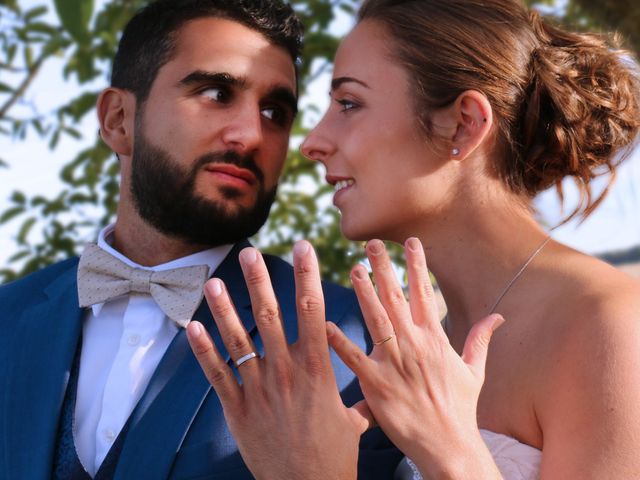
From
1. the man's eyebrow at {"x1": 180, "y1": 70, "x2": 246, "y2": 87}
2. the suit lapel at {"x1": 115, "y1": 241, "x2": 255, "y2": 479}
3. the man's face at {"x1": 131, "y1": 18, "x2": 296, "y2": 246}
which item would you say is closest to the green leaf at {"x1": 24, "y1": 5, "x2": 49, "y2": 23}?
the man's face at {"x1": 131, "y1": 18, "x2": 296, "y2": 246}

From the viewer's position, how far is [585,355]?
78.0 inches

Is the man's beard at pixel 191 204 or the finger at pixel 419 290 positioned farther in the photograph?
the man's beard at pixel 191 204

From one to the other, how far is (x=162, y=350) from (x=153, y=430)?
31 cm

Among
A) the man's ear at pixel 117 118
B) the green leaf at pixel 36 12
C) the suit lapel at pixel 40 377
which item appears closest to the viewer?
the suit lapel at pixel 40 377

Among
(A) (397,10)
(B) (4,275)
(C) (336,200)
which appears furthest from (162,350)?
(B) (4,275)

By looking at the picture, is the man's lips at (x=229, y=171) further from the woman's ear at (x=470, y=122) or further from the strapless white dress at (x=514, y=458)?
the strapless white dress at (x=514, y=458)

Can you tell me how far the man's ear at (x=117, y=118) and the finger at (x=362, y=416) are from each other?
4.69ft

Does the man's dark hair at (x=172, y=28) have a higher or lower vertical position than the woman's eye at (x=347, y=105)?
higher

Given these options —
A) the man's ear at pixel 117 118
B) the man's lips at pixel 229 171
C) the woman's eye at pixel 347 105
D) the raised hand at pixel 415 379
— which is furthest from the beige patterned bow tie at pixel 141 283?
the raised hand at pixel 415 379

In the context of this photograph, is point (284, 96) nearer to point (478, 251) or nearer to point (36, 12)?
point (478, 251)

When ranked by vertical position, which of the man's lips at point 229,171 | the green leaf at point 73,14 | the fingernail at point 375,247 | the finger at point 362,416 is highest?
the green leaf at point 73,14

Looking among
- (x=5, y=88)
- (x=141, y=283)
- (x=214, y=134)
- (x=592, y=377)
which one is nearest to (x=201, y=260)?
(x=141, y=283)

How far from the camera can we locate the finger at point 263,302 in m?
1.78

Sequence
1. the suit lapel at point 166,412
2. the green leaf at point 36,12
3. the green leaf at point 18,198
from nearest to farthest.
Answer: the suit lapel at point 166,412 → the green leaf at point 36,12 → the green leaf at point 18,198
